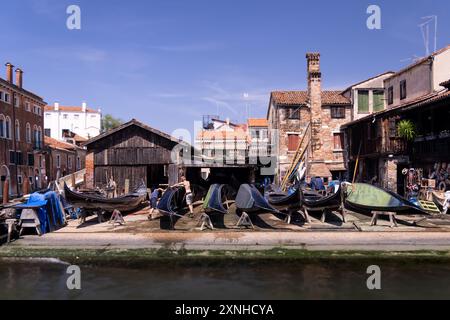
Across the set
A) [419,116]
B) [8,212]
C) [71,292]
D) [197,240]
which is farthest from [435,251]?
[8,212]

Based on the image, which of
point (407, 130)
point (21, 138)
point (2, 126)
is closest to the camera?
point (407, 130)

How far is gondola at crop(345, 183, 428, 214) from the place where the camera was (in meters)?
12.9

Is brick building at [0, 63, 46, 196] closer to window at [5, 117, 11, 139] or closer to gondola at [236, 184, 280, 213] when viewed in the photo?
window at [5, 117, 11, 139]

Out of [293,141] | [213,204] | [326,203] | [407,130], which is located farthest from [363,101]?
[213,204]

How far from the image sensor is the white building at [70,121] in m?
62.0

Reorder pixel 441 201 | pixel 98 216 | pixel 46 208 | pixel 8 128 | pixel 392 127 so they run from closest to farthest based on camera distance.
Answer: pixel 46 208 < pixel 98 216 < pixel 441 201 < pixel 392 127 < pixel 8 128

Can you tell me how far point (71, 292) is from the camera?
8531mm

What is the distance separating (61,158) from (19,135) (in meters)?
8.19

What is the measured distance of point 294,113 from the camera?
28578mm

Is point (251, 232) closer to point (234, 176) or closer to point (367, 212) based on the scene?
point (367, 212)

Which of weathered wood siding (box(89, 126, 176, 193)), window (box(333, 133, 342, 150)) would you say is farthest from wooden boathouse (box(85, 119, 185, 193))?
window (box(333, 133, 342, 150))

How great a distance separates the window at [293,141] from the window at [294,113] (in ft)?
4.18

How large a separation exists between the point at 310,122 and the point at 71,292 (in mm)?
21977

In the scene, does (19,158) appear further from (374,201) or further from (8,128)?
(374,201)
